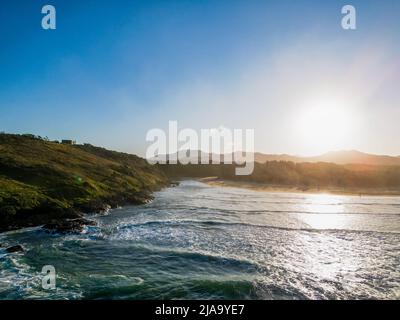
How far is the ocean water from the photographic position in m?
18.3

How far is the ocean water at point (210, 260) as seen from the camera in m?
18.3

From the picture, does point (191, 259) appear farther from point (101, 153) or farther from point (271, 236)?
point (101, 153)

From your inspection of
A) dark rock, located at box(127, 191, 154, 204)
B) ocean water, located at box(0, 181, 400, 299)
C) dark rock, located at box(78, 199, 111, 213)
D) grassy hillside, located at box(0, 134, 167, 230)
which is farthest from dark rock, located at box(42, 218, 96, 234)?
dark rock, located at box(127, 191, 154, 204)

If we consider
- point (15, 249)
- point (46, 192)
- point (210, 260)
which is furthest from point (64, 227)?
point (210, 260)

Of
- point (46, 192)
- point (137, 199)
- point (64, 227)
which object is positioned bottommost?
point (137, 199)

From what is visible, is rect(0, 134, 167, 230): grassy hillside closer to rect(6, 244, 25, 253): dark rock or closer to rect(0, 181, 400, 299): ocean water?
rect(0, 181, 400, 299): ocean water

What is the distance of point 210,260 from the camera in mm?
24203

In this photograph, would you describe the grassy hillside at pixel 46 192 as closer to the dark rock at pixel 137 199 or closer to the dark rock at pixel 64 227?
the dark rock at pixel 137 199

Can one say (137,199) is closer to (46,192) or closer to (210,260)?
(46,192)

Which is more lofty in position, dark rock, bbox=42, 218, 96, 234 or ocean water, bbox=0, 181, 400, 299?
dark rock, bbox=42, 218, 96, 234

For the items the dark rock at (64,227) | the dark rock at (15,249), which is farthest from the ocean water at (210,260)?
the dark rock at (64,227)
